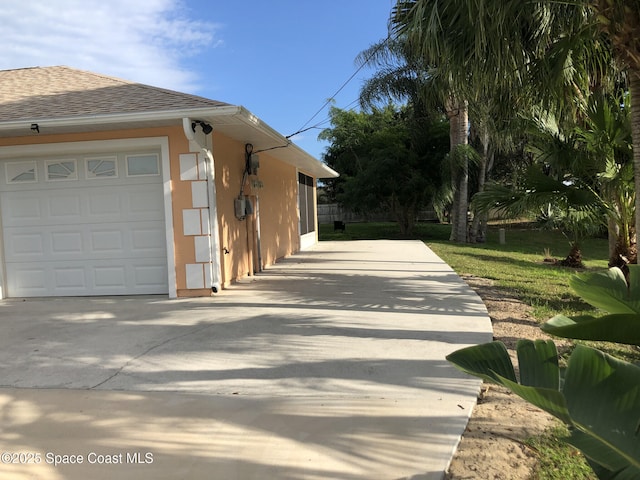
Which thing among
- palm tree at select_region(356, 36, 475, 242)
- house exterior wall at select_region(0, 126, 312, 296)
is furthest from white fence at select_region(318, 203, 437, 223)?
house exterior wall at select_region(0, 126, 312, 296)

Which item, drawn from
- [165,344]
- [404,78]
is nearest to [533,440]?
[165,344]

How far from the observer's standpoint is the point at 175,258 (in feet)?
25.1

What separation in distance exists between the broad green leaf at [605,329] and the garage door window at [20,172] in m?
8.50

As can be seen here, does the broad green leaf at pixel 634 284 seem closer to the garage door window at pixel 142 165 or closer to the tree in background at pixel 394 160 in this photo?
the garage door window at pixel 142 165

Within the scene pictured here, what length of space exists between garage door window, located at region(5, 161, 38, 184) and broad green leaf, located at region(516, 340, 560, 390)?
27.9 ft

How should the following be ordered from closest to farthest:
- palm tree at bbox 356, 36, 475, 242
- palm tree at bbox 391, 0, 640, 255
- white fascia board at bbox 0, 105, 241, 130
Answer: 1. palm tree at bbox 391, 0, 640, 255
2. white fascia board at bbox 0, 105, 241, 130
3. palm tree at bbox 356, 36, 475, 242

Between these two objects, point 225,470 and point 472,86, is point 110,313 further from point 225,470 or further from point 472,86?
point 472,86

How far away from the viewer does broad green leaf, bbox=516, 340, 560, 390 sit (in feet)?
5.15

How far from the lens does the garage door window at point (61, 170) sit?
7.86 m

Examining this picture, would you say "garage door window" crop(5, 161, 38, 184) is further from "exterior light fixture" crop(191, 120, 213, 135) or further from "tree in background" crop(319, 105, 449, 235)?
"tree in background" crop(319, 105, 449, 235)

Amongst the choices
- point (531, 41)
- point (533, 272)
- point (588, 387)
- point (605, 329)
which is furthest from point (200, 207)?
point (533, 272)

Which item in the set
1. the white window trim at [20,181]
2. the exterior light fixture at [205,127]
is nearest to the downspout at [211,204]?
the exterior light fixture at [205,127]

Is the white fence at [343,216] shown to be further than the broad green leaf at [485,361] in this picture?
Yes

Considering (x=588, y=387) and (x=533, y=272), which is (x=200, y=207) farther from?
(x=533, y=272)
